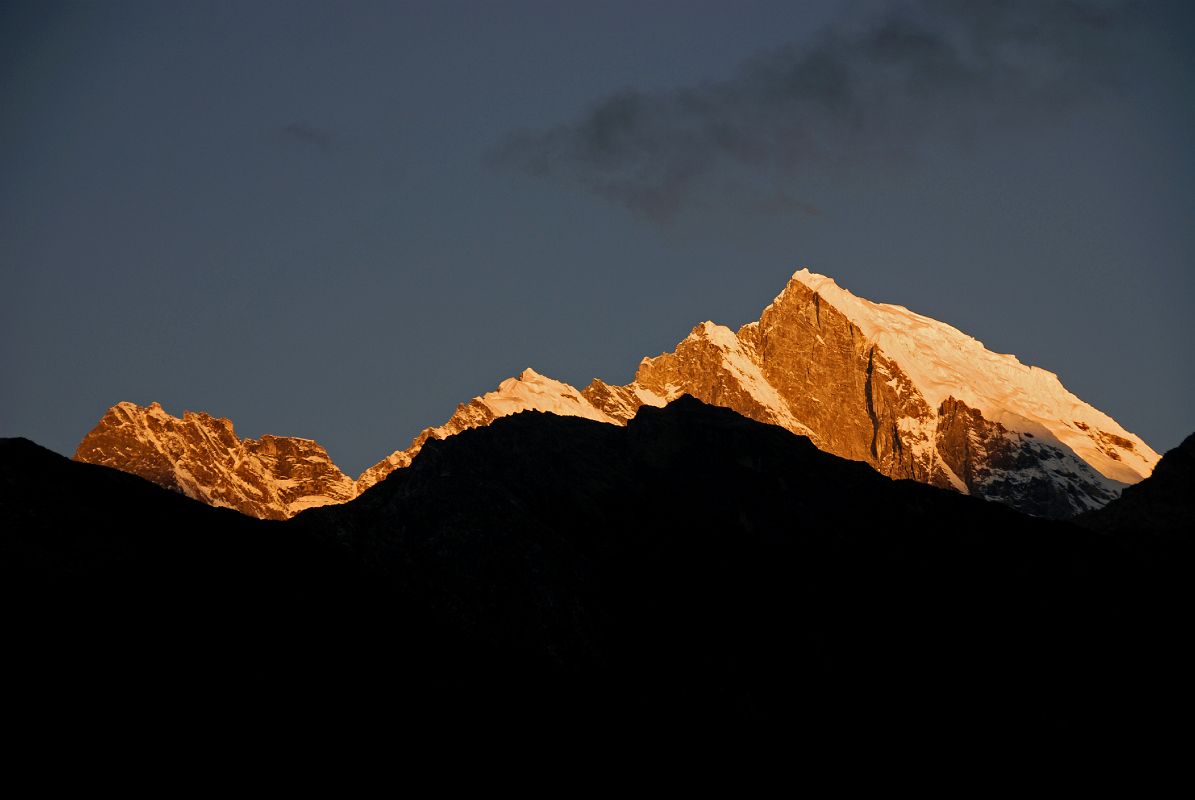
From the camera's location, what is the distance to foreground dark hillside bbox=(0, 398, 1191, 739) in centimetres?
11350

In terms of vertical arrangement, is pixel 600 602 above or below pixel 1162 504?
below

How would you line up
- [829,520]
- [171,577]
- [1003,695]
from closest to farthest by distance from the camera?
[171,577] → [1003,695] → [829,520]

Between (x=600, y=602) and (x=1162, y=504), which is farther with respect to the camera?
(x=1162, y=504)

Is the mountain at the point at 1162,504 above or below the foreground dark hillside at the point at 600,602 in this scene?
above

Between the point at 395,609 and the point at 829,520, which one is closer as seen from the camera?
the point at 395,609

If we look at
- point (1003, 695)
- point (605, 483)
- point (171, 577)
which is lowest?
point (171, 577)

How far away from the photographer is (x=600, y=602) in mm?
134000

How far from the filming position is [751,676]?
129250mm

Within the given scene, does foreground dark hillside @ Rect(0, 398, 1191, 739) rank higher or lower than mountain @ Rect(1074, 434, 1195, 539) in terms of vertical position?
lower

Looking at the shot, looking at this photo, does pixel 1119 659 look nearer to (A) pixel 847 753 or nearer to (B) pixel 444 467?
(A) pixel 847 753

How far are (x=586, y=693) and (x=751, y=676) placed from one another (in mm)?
12565

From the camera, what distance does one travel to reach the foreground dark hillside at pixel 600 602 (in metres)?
114

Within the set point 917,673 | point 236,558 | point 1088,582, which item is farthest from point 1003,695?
point 236,558

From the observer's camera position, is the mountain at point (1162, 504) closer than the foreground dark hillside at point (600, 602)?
No
